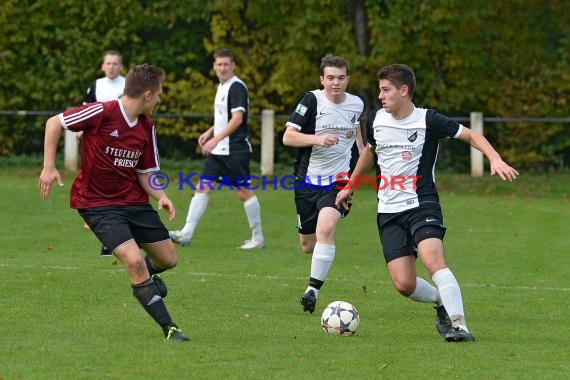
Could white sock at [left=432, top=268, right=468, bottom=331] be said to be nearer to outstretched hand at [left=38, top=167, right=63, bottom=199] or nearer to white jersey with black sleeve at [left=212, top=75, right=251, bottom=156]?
outstretched hand at [left=38, top=167, right=63, bottom=199]

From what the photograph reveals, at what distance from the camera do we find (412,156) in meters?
8.43

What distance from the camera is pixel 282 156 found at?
24891 millimetres

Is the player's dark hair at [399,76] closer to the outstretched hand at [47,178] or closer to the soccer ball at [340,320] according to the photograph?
the soccer ball at [340,320]

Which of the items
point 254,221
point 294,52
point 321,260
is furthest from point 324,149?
point 294,52

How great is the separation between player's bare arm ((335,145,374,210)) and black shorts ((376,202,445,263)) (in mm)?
479

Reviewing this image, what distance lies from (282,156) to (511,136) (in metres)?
4.65

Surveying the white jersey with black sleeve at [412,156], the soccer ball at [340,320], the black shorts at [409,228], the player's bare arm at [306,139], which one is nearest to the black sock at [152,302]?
the soccer ball at [340,320]

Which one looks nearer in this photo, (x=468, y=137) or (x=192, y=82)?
(x=468, y=137)

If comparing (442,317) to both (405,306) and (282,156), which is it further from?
(282,156)

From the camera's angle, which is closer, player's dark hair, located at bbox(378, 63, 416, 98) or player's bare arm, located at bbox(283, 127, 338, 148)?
player's dark hair, located at bbox(378, 63, 416, 98)

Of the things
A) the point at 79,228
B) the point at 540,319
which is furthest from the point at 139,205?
the point at 79,228

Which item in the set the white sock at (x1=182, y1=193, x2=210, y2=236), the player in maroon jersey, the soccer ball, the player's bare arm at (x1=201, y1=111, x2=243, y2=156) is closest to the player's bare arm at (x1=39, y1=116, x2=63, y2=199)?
the player in maroon jersey

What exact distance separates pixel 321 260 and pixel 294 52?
1484 cm

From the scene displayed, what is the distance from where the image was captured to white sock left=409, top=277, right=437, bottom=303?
8.55m
